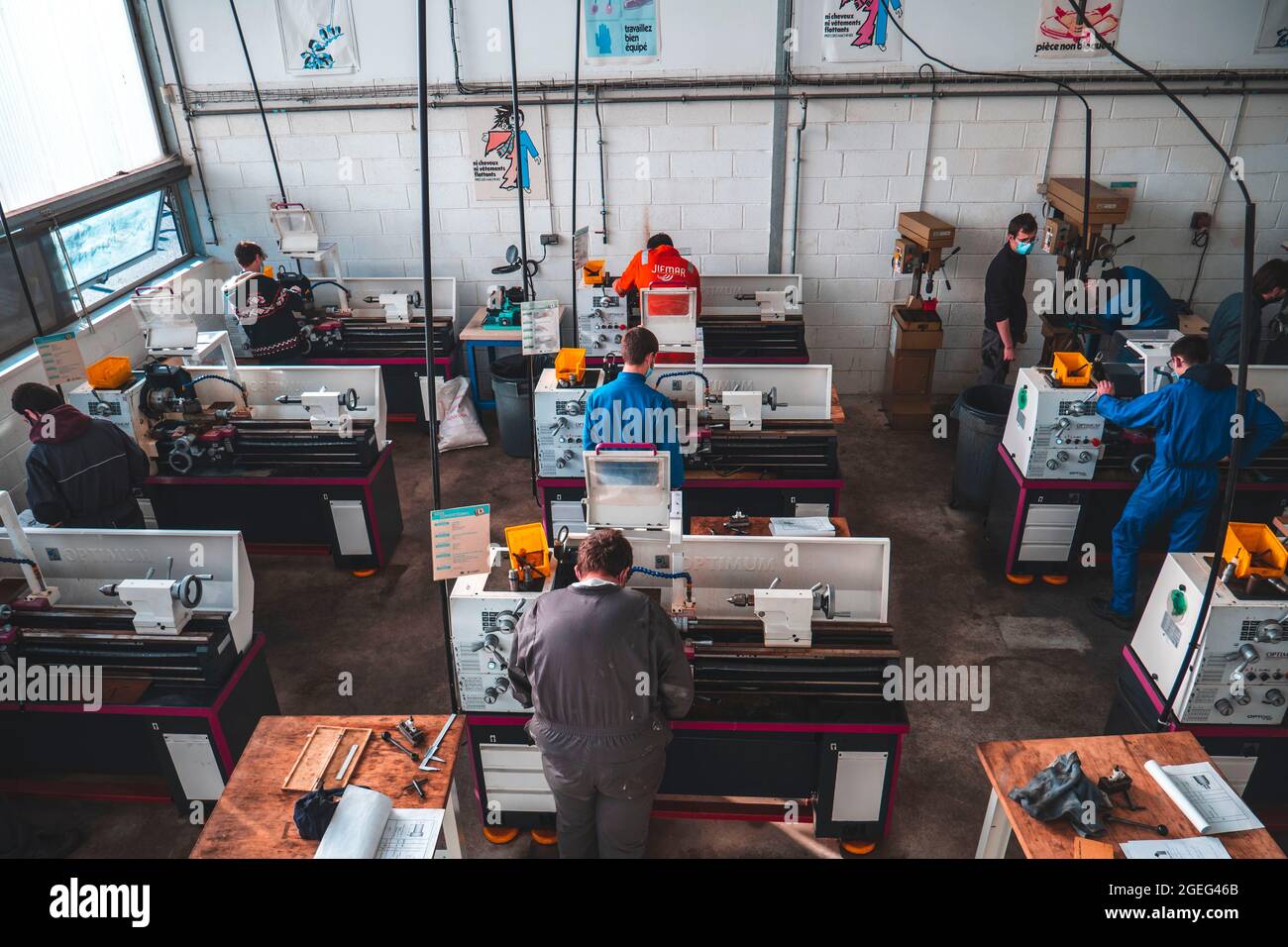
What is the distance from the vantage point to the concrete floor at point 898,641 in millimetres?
3240

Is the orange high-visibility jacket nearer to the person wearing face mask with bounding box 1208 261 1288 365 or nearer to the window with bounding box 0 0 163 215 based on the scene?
the person wearing face mask with bounding box 1208 261 1288 365

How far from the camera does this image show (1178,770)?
245 cm

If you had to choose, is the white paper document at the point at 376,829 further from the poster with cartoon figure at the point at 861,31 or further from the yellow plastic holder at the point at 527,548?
the poster with cartoon figure at the point at 861,31

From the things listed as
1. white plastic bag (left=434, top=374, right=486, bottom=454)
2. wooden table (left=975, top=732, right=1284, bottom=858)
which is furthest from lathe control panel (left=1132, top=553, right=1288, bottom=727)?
white plastic bag (left=434, top=374, right=486, bottom=454)

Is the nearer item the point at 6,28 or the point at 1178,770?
the point at 1178,770

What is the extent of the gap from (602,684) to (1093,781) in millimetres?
1420

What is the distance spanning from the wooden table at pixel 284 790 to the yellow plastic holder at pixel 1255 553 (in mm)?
2539

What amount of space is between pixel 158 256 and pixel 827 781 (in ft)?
19.9

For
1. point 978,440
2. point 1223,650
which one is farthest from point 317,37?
point 1223,650

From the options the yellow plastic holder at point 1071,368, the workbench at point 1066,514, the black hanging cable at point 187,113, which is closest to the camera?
the yellow plastic holder at point 1071,368

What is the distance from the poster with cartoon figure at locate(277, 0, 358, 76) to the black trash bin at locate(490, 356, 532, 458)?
2.43 meters

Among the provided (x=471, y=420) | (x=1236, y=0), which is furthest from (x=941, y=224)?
(x=471, y=420)

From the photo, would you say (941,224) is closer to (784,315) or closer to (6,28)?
(784,315)

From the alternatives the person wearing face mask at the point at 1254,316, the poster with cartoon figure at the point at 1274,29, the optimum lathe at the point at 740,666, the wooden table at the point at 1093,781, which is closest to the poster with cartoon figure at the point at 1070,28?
the poster with cartoon figure at the point at 1274,29
